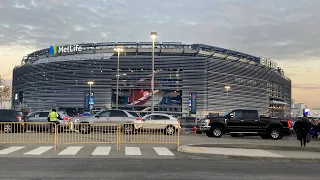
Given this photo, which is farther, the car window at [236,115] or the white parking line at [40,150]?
the car window at [236,115]

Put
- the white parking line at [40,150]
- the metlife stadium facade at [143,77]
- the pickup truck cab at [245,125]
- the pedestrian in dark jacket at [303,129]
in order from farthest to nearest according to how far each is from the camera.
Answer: the metlife stadium facade at [143,77]
the pickup truck cab at [245,125]
the pedestrian in dark jacket at [303,129]
the white parking line at [40,150]

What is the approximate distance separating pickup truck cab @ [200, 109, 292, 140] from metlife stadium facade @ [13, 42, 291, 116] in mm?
91048

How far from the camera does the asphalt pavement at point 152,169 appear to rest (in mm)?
10125

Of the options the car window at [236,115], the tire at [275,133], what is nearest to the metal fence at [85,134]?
the car window at [236,115]

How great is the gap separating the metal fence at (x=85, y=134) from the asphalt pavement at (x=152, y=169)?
18.5ft

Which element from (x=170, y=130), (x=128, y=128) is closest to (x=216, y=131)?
(x=170, y=130)

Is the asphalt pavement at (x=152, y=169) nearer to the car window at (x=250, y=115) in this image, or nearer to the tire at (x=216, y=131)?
the tire at (x=216, y=131)

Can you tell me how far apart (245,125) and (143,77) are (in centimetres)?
9880

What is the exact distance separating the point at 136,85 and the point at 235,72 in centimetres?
3444

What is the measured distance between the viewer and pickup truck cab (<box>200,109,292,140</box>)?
83.7 feet

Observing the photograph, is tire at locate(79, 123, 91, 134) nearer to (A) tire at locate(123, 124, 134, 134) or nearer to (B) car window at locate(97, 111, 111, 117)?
(A) tire at locate(123, 124, 134, 134)

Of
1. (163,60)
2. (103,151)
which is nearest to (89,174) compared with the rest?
(103,151)

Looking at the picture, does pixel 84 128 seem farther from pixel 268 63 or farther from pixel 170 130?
pixel 268 63

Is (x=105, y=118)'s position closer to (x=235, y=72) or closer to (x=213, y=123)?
(x=213, y=123)
